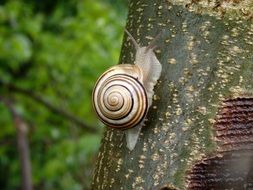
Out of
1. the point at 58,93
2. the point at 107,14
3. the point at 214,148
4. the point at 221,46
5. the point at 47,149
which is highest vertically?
the point at 107,14

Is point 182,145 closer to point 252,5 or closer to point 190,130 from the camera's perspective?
point 190,130

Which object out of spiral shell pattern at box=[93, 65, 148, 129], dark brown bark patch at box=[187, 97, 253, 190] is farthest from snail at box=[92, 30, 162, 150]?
dark brown bark patch at box=[187, 97, 253, 190]

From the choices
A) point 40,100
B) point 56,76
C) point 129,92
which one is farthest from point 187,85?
point 56,76

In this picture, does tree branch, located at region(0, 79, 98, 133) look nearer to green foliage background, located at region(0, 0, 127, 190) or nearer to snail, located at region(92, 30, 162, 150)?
green foliage background, located at region(0, 0, 127, 190)

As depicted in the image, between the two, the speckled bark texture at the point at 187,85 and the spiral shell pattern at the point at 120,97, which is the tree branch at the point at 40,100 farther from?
the speckled bark texture at the point at 187,85

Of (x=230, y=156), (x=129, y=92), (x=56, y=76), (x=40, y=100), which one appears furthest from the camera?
(x=56, y=76)

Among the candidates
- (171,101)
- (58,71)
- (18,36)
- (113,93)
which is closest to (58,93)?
(58,71)

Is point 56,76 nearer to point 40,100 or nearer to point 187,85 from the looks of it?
point 40,100
